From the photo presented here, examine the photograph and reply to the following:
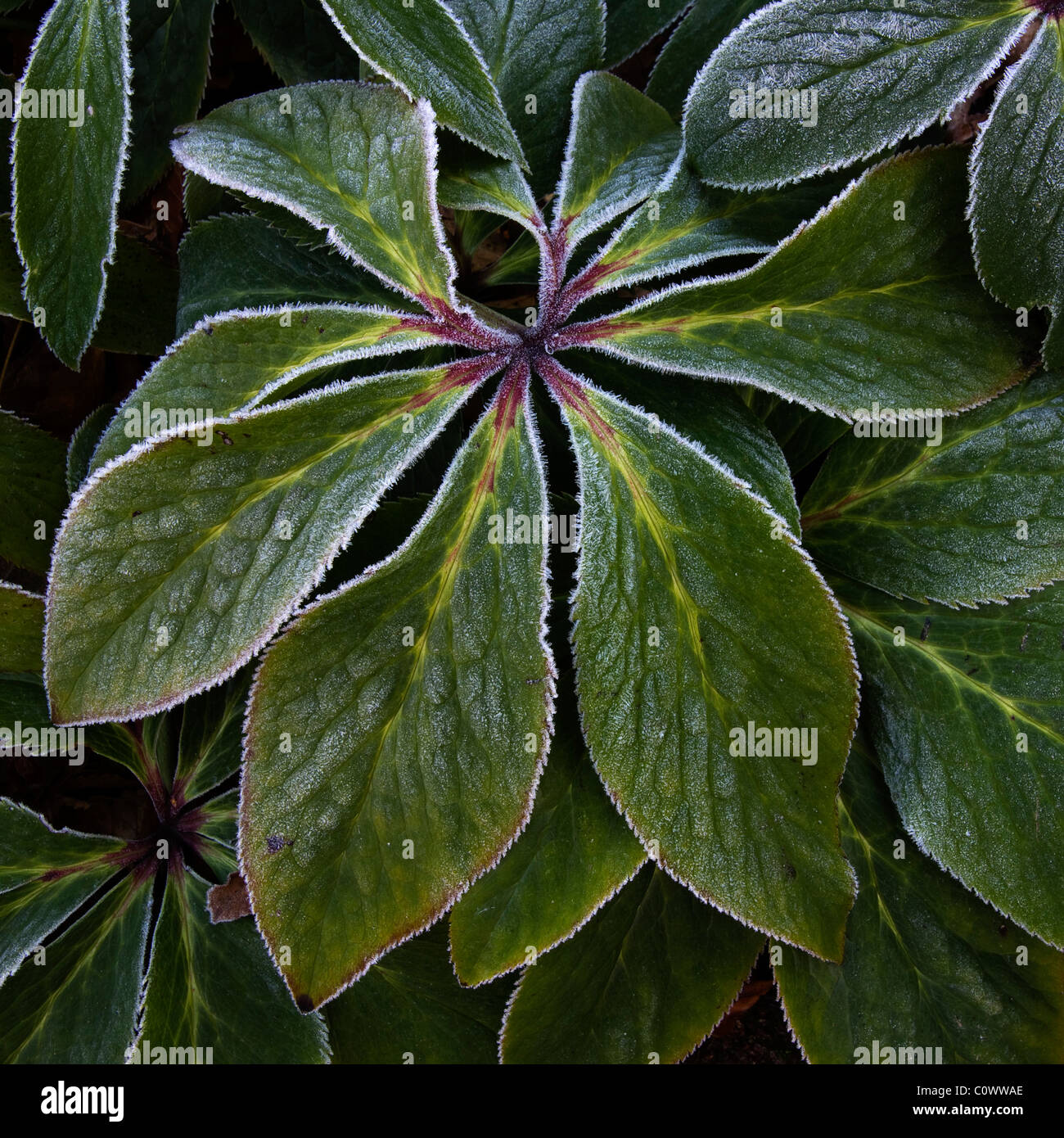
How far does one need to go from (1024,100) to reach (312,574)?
0.83 metres

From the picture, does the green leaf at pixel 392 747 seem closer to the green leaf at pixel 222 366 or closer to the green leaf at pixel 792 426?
the green leaf at pixel 222 366

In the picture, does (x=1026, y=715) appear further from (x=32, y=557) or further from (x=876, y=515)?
(x=32, y=557)

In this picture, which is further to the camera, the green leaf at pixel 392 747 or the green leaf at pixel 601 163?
the green leaf at pixel 601 163

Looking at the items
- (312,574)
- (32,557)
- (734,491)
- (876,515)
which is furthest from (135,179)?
(876,515)

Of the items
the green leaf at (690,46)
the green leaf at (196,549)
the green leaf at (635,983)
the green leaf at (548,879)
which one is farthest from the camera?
the green leaf at (690,46)

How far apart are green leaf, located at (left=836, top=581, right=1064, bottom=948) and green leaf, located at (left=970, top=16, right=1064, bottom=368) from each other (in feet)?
1.06

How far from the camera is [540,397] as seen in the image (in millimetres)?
1240

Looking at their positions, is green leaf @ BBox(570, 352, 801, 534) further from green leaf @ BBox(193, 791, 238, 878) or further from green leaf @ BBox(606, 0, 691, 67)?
green leaf @ BBox(193, 791, 238, 878)

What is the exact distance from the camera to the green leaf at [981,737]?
1055mm

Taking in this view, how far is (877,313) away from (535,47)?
53cm

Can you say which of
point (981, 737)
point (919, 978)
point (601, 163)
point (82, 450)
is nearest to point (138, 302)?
point (82, 450)

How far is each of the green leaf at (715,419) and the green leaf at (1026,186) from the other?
0.87ft

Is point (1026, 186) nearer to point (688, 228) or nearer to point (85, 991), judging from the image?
point (688, 228)

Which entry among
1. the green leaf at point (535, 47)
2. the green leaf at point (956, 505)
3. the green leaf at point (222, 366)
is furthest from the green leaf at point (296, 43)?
the green leaf at point (956, 505)
